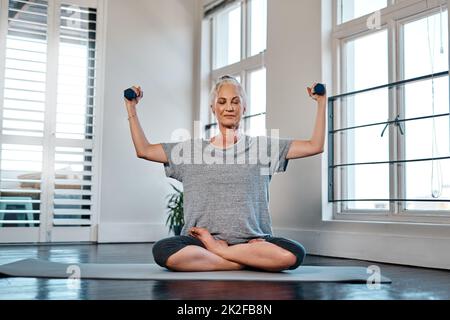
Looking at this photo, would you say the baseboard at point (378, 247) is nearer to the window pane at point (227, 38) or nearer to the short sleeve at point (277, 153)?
the short sleeve at point (277, 153)

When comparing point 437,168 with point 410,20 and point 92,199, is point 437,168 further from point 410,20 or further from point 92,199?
point 92,199

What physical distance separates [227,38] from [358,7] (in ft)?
5.84

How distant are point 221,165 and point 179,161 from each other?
20cm

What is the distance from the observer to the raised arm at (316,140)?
2514 mm

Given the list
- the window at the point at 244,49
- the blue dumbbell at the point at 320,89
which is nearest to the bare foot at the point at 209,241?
the blue dumbbell at the point at 320,89

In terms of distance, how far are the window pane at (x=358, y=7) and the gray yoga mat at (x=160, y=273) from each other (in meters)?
1.70

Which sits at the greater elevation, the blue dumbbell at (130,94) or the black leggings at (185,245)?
the blue dumbbell at (130,94)

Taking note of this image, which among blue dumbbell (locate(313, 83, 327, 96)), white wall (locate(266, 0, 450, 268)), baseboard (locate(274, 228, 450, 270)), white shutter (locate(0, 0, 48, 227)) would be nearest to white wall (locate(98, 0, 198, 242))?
white shutter (locate(0, 0, 48, 227))

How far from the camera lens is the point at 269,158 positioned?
103 inches

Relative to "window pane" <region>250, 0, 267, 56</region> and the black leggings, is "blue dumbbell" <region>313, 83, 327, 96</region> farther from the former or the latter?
"window pane" <region>250, 0, 267, 56</region>

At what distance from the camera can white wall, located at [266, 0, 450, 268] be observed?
331 cm

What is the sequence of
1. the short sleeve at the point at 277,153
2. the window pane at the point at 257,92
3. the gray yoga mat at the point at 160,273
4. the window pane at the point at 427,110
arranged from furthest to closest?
the window pane at the point at 257,92 < the window pane at the point at 427,110 < the short sleeve at the point at 277,153 < the gray yoga mat at the point at 160,273
